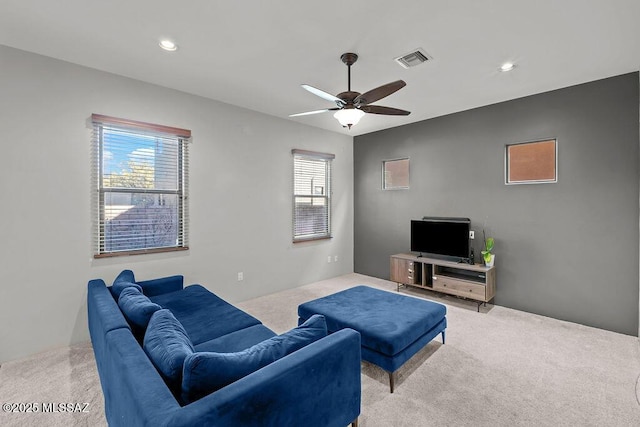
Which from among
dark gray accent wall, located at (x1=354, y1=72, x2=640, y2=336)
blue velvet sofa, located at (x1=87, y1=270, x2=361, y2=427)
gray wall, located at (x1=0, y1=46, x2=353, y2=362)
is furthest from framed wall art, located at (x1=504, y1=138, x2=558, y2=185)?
blue velvet sofa, located at (x1=87, y1=270, x2=361, y2=427)

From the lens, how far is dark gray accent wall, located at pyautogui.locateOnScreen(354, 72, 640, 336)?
3.13 metres

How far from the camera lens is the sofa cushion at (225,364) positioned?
1.19 m

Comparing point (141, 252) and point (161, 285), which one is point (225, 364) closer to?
point (161, 285)

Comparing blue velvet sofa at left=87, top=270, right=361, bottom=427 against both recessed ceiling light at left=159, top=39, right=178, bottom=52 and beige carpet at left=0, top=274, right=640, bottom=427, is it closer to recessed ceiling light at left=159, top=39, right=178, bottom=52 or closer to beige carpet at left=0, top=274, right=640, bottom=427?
beige carpet at left=0, top=274, right=640, bottom=427

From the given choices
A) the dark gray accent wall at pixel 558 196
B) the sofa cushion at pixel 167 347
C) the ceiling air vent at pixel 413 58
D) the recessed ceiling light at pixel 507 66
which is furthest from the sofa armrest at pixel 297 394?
the dark gray accent wall at pixel 558 196

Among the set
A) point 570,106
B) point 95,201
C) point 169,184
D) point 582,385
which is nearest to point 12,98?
point 95,201

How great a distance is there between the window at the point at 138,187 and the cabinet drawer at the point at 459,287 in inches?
139

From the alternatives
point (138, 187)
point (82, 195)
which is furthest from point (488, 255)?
point (82, 195)

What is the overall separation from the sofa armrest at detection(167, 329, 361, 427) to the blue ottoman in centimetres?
51

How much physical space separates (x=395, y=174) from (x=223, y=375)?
15.2 feet

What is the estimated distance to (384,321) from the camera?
7.89ft

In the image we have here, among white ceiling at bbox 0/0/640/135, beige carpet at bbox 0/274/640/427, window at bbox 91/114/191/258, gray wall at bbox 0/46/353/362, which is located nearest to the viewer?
beige carpet at bbox 0/274/640/427

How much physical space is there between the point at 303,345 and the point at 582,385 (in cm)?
235

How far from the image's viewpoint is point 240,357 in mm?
1359
